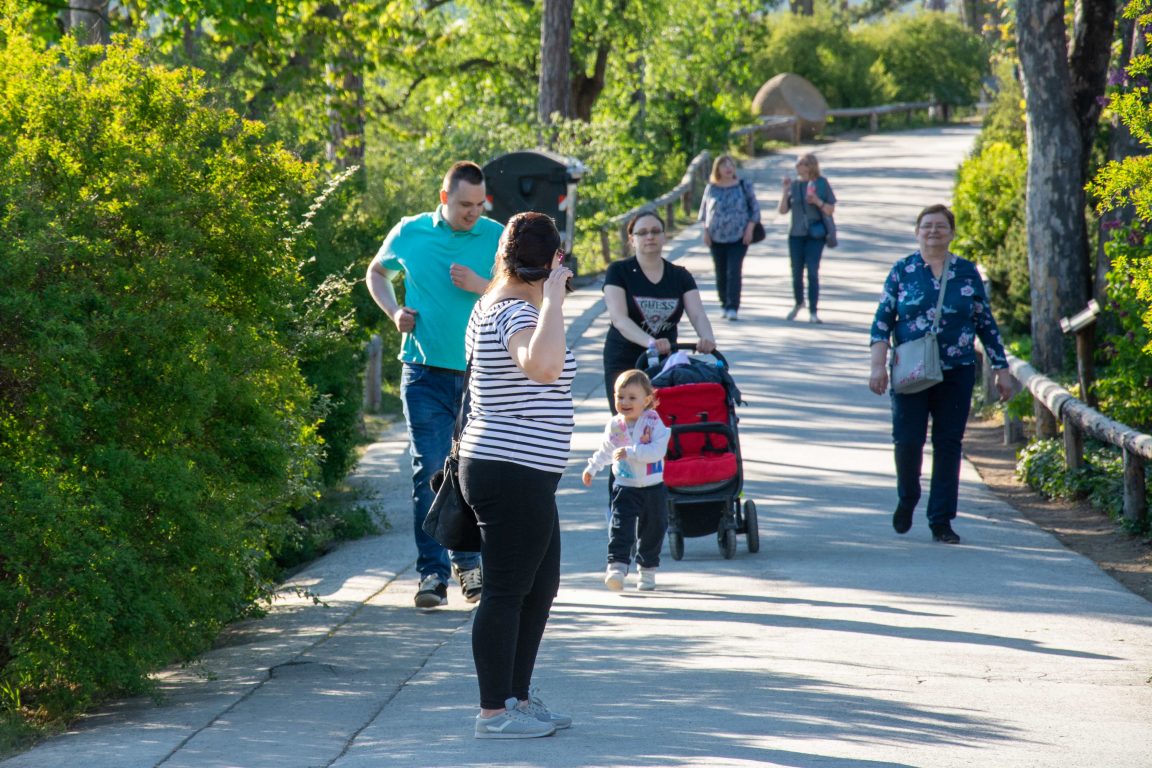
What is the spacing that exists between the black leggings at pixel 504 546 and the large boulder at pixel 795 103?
135 feet

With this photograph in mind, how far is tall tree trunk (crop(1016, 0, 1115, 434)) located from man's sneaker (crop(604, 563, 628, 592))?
6072 mm

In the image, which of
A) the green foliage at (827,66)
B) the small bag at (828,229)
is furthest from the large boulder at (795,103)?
the small bag at (828,229)

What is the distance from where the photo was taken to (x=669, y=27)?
36031 mm

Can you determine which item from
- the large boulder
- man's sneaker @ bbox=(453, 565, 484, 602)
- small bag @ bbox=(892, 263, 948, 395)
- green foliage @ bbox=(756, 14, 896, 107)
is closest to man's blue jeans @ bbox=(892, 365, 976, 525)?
small bag @ bbox=(892, 263, 948, 395)

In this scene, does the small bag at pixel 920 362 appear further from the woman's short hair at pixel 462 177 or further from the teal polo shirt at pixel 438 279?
the woman's short hair at pixel 462 177

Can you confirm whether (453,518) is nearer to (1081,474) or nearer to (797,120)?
(1081,474)

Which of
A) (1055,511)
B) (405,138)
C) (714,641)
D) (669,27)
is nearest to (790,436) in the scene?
(1055,511)

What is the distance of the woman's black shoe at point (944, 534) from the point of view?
29.7ft

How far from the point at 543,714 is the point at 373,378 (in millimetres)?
9981

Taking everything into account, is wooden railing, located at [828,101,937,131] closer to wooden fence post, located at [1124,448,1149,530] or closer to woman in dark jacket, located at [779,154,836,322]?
woman in dark jacket, located at [779,154,836,322]

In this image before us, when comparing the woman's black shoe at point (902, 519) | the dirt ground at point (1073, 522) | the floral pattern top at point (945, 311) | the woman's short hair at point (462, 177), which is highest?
the woman's short hair at point (462, 177)

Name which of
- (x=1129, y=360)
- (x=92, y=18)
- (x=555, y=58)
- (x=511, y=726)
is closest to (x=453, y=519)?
(x=511, y=726)

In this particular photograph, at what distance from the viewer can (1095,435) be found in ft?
32.1

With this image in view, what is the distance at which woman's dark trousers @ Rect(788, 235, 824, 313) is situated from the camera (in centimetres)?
1683
